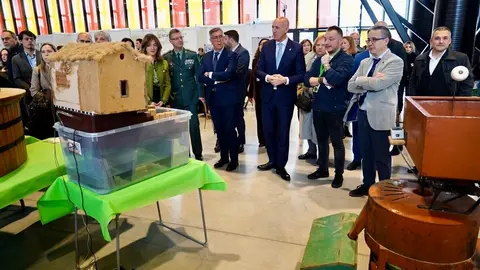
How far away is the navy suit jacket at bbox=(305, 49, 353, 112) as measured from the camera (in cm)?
293

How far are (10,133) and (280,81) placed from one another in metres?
2.15

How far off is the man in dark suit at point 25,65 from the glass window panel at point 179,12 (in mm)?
9136

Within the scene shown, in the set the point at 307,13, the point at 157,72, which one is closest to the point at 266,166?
the point at 157,72

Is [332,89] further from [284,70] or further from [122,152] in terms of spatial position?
[122,152]

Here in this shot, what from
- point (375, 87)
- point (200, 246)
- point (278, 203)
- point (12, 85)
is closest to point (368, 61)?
point (375, 87)

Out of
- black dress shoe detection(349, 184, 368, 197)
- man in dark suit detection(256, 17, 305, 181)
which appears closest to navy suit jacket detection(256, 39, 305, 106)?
man in dark suit detection(256, 17, 305, 181)

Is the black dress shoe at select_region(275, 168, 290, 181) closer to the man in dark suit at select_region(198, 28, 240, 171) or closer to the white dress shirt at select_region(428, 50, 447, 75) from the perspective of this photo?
the man in dark suit at select_region(198, 28, 240, 171)

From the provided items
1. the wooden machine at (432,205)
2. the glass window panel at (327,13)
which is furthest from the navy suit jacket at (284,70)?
the glass window panel at (327,13)

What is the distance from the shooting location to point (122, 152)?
1.66 m

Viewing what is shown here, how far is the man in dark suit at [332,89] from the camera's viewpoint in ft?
9.67

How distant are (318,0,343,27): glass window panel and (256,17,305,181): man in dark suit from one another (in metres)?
8.25

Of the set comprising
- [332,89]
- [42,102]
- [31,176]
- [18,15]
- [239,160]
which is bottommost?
[239,160]

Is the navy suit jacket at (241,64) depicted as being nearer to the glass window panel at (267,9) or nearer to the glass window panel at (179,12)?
the glass window panel at (267,9)

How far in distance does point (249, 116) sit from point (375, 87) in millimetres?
4408
